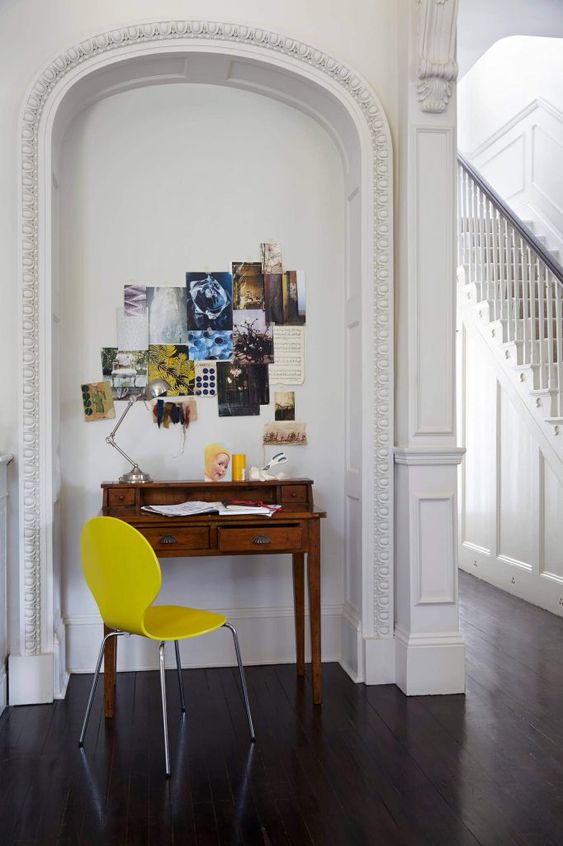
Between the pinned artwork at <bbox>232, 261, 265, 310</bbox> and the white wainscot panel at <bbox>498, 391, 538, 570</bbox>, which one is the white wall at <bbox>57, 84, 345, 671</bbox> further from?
the white wainscot panel at <bbox>498, 391, 538, 570</bbox>

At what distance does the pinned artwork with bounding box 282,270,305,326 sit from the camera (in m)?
4.54

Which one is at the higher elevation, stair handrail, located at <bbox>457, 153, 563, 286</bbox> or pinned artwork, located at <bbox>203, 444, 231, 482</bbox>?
stair handrail, located at <bbox>457, 153, 563, 286</bbox>

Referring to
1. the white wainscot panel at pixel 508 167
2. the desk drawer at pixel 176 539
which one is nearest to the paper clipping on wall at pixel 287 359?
the desk drawer at pixel 176 539

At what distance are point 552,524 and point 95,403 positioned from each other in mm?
3299

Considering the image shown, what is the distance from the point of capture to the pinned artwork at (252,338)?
450cm

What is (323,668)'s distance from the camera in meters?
4.39

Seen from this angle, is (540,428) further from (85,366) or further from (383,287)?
(85,366)

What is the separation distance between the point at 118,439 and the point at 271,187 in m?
1.59

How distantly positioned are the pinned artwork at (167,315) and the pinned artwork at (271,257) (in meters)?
0.47

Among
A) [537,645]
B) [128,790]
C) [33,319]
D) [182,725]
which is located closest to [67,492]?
[33,319]

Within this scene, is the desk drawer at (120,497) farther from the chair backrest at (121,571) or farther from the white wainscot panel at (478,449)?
the white wainscot panel at (478,449)

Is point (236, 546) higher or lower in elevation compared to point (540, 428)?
lower

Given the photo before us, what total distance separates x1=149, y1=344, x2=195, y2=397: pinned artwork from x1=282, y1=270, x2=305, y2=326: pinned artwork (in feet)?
1.91

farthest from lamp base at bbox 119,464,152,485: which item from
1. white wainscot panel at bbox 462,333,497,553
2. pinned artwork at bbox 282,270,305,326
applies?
white wainscot panel at bbox 462,333,497,553
